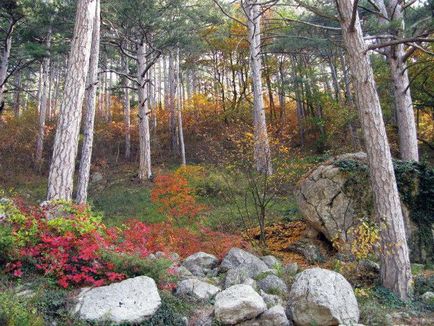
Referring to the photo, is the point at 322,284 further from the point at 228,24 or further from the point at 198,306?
the point at 228,24

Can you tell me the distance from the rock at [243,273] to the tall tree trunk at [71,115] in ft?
10.9

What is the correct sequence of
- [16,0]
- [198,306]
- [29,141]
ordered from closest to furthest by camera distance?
[198,306] → [16,0] → [29,141]

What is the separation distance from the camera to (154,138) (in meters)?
21.2

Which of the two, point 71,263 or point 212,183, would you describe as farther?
point 212,183

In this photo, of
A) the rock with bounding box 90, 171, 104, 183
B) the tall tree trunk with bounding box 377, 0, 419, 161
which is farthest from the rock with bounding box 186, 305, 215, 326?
the rock with bounding box 90, 171, 104, 183

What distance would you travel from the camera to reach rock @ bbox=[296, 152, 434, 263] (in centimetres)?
726

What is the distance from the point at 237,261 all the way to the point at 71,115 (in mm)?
4225

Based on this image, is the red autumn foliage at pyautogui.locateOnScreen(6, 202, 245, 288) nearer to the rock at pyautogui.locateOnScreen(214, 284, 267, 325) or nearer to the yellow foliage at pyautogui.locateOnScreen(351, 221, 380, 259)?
the rock at pyautogui.locateOnScreen(214, 284, 267, 325)

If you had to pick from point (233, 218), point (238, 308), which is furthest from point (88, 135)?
point (238, 308)

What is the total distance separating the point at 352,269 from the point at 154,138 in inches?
664

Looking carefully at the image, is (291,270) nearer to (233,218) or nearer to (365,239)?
(365,239)

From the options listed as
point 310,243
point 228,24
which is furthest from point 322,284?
point 228,24

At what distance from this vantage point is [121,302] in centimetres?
401

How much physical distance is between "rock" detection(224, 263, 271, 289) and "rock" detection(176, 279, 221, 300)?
16.4 inches
